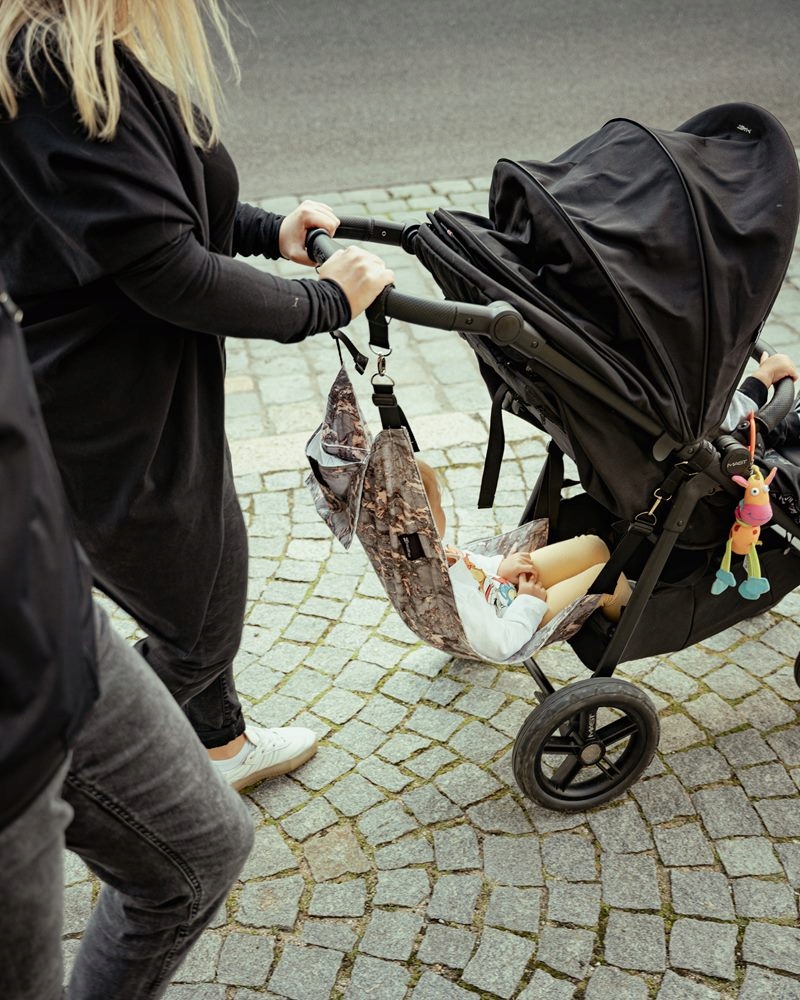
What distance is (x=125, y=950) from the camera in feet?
6.18

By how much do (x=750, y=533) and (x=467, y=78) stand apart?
655cm

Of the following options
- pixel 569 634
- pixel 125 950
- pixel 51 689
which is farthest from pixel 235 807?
pixel 569 634

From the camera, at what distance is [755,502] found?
2.63 meters

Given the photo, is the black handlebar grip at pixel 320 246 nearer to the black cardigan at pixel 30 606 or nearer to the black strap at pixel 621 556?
the black strap at pixel 621 556

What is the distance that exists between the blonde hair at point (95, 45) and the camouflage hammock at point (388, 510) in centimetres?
88

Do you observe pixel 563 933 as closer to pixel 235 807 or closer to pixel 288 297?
pixel 235 807

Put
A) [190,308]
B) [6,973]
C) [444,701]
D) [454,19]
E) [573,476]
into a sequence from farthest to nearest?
[454,19] → [573,476] → [444,701] → [190,308] → [6,973]

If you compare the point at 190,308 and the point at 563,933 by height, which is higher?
the point at 190,308

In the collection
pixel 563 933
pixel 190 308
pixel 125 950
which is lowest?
pixel 563 933

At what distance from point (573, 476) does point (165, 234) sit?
2467mm

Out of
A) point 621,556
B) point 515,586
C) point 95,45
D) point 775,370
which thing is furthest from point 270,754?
point 95,45

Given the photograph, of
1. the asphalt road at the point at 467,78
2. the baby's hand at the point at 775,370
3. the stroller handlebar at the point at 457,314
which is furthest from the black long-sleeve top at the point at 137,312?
the asphalt road at the point at 467,78

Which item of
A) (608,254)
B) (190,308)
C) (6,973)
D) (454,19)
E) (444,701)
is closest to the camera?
(6,973)

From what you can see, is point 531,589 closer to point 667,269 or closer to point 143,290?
point 667,269
